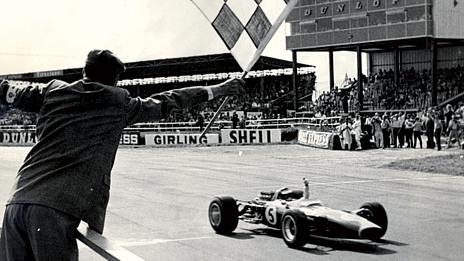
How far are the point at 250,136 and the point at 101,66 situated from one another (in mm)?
36512

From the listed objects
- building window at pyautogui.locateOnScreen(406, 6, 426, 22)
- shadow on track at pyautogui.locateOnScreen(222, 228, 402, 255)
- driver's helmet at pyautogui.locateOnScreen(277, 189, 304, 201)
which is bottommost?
shadow on track at pyautogui.locateOnScreen(222, 228, 402, 255)

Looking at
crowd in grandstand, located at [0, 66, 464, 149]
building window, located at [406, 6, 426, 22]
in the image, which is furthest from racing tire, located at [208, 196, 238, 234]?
building window, located at [406, 6, 426, 22]

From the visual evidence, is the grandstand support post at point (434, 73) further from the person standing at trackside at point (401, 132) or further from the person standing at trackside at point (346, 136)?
the person standing at trackside at point (346, 136)

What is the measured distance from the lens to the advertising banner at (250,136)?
39.8m

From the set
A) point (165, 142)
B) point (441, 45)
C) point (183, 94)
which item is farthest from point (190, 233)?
point (441, 45)

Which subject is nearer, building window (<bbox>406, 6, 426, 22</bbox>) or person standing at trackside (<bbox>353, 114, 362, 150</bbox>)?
person standing at trackside (<bbox>353, 114, 362, 150</bbox>)

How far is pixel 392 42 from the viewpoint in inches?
2114

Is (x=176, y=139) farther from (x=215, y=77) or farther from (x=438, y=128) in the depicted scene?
(x=215, y=77)

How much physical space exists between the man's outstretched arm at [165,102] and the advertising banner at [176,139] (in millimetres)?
37033

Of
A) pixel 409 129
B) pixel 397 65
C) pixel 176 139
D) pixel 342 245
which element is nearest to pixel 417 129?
pixel 409 129

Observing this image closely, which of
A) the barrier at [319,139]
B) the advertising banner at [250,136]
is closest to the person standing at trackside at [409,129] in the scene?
the barrier at [319,139]

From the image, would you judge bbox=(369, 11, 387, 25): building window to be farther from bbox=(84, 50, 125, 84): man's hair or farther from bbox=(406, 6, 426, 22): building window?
bbox=(84, 50, 125, 84): man's hair

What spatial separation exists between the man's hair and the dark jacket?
60mm

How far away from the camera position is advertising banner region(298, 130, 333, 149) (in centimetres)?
3312
